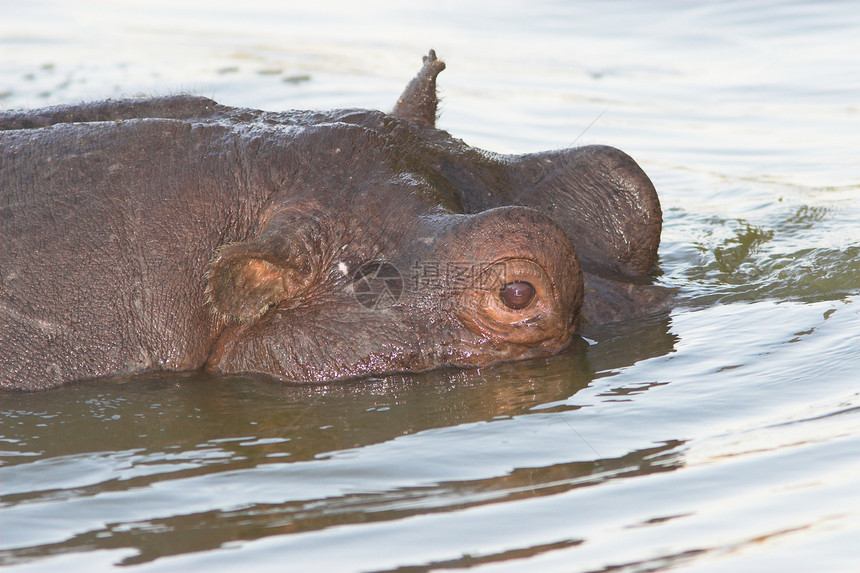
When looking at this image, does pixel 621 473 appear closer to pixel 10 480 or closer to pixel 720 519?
pixel 720 519

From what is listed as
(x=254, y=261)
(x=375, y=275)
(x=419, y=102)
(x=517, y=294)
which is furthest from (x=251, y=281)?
(x=419, y=102)

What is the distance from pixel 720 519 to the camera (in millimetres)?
4422

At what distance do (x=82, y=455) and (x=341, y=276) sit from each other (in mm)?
1613

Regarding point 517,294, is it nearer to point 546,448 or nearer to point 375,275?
point 375,275

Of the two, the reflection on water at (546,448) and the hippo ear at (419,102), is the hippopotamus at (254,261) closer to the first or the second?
the reflection on water at (546,448)

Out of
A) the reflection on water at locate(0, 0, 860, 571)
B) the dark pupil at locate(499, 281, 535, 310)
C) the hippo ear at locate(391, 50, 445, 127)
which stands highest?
the hippo ear at locate(391, 50, 445, 127)

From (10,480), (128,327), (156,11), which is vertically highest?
(156,11)

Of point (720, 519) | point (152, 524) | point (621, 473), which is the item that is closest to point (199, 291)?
point (152, 524)

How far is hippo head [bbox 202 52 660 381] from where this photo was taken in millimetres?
6051

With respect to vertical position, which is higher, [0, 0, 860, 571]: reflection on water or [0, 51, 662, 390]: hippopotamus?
[0, 51, 662, 390]: hippopotamus
